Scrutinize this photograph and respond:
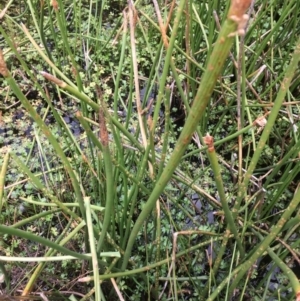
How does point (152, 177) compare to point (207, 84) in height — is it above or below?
below

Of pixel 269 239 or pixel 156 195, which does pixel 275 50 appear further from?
pixel 156 195

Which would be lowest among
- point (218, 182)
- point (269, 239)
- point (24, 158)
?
point (24, 158)

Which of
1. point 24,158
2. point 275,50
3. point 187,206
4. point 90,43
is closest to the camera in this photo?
point 187,206

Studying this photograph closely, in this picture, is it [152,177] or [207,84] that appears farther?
[152,177]

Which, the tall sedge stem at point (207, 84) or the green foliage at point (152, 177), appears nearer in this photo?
the tall sedge stem at point (207, 84)

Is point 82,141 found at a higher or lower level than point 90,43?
lower

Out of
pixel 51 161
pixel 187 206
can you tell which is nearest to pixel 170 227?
pixel 187 206

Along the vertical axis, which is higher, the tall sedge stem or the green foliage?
the tall sedge stem

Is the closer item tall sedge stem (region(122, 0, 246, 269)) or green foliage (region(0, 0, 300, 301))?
tall sedge stem (region(122, 0, 246, 269))

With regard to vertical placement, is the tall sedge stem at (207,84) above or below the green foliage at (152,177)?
above

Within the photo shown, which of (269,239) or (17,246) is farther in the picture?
(17,246)

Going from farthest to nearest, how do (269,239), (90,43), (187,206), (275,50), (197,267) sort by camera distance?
(90,43) < (275,50) < (187,206) < (197,267) < (269,239)
